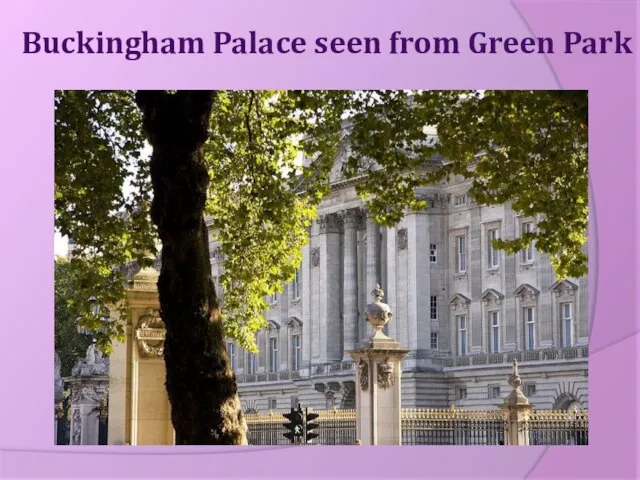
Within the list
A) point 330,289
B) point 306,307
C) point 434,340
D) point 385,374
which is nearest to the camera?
point 385,374

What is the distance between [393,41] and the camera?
18.2 metres

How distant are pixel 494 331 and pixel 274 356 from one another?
1904 cm

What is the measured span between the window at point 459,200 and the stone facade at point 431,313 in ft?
0.28

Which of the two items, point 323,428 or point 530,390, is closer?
point 323,428

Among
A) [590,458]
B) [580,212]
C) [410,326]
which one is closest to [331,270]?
[410,326]

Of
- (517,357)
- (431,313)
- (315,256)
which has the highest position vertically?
(315,256)

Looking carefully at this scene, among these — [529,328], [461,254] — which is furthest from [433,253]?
[529,328]

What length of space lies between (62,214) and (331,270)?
2294 inches

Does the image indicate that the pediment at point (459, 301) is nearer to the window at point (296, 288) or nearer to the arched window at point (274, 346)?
the window at point (296, 288)

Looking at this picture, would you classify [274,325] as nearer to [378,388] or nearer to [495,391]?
[495,391]

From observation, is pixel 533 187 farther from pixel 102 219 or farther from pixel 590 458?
pixel 102 219

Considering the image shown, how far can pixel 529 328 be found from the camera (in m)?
72.4

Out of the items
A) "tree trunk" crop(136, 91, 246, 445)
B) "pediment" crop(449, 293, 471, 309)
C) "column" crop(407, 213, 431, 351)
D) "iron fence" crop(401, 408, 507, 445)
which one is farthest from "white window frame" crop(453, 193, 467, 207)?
"tree trunk" crop(136, 91, 246, 445)

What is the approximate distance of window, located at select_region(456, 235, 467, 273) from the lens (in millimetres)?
77312
